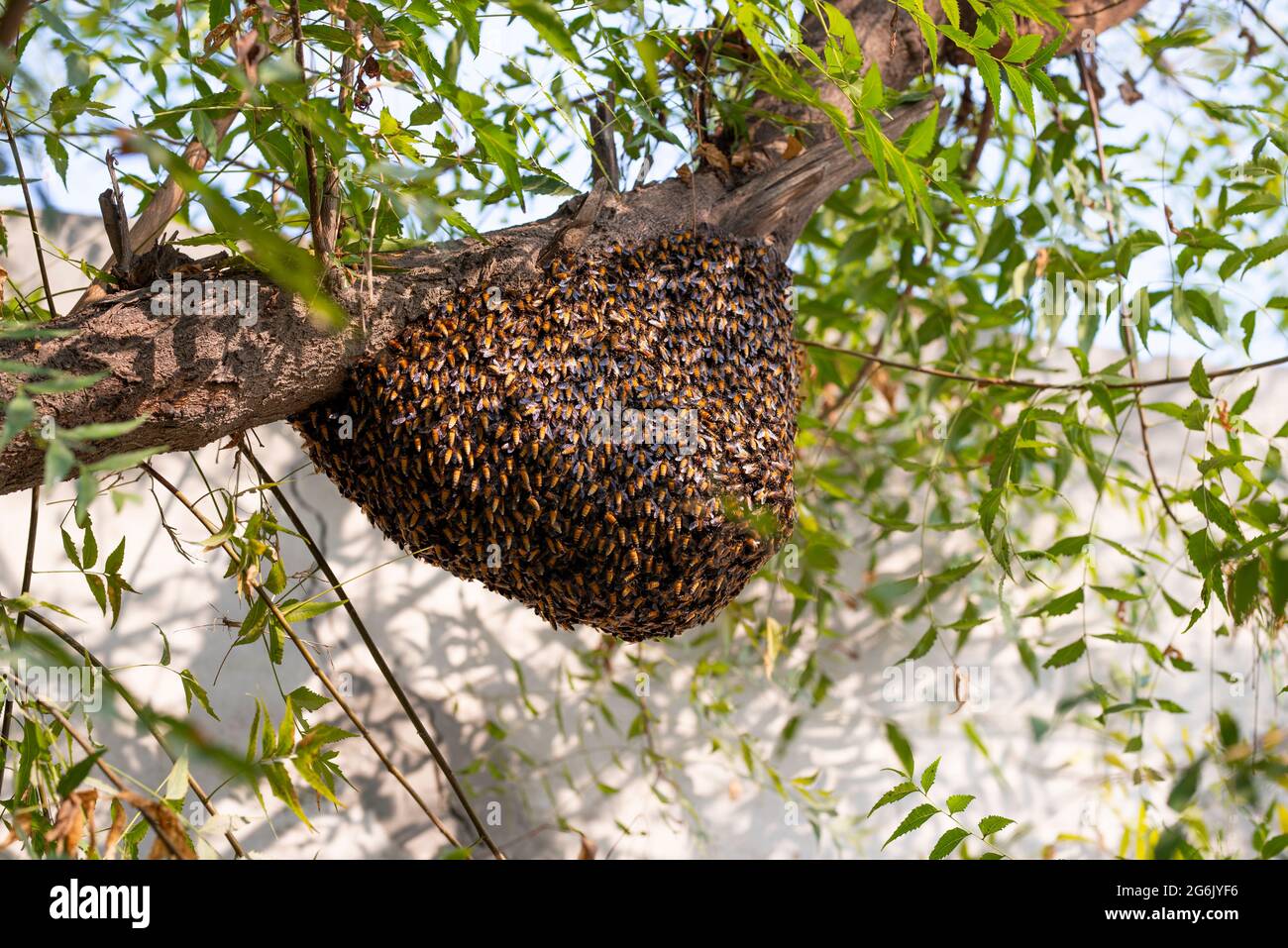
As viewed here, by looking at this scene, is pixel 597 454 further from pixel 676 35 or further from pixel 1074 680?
pixel 1074 680

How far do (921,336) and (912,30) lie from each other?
0.56 meters

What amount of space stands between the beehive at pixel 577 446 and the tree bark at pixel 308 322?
0.10 ft

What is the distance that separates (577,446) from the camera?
997mm

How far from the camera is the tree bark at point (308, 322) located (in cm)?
88

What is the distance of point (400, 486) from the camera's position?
102 centimetres

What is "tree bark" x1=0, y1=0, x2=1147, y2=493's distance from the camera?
882 millimetres

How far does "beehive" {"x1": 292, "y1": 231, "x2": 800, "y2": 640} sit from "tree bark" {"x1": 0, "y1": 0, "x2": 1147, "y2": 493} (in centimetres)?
3

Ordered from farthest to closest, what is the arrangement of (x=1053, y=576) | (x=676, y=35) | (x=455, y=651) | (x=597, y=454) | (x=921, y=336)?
(x=1053, y=576)
(x=455, y=651)
(x=921, y=336)
(x=676, y=35)
(x=597, y=454)

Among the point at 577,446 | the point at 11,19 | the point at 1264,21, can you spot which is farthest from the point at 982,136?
the point at 11,19

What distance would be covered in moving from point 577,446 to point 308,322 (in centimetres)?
27

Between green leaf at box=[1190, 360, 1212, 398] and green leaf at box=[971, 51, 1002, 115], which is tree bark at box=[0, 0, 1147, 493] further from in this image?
green leaf at box=[1190, 360, 1212, 398]

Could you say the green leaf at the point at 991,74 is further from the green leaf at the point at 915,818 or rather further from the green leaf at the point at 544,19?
the green leaf at the point at 915,818

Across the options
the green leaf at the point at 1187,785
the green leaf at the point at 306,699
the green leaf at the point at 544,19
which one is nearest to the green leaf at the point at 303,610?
the green leaf at the point at 306,699
